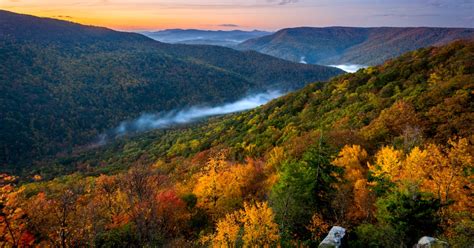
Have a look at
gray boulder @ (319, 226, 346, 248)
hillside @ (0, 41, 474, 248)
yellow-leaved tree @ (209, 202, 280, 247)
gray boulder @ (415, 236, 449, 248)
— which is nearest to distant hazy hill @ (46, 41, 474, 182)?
hillside @ (0, 41, 474, 248)

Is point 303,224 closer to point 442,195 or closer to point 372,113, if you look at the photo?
point 442,195

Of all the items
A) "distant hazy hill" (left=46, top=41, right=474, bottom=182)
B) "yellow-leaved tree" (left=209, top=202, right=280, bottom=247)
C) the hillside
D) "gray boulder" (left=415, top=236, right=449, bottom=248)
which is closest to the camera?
"gray boulder" (left=415, top=236, right=449, bottom=248)

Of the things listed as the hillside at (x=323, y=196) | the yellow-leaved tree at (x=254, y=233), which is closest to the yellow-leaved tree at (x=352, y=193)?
the hillside at (x=323, y=196)

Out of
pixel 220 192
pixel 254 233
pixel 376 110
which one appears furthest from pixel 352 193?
pixel 376 110

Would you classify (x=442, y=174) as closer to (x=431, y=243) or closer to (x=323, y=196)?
(x=323, y=196)

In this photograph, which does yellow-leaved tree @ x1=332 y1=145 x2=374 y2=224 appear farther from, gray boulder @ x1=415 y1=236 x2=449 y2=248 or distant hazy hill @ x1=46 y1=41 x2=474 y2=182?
gray boulder @ x1=415 y1=236 x2=449 y2=248

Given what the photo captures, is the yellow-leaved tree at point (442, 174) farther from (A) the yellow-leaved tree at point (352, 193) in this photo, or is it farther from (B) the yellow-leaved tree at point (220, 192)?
(B) the yellow-leaved tree at point (220, 192)

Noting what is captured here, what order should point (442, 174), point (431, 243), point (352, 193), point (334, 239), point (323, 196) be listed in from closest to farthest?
point (431, 243), point (334, 239), point (442, 174), point (323, 196), point (352, 193)

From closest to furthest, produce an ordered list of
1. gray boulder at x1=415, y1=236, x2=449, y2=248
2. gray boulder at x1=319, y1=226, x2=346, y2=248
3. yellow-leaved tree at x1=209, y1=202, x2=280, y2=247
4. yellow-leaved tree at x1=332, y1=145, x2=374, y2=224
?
gray boulder at x1=415, y1=236, x2=449, y2=248 → gray boulder at x1=319, y1=226, x2=346, y2=248 → yellow-leaved tree at x1=209, y1=202, x2=280, y2=247 → yellow-leaved tree at x1=332, y1=145, x2=374, y2=224

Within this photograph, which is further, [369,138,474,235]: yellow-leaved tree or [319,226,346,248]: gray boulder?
[369,138,474,235]: yellow-leaved tree
